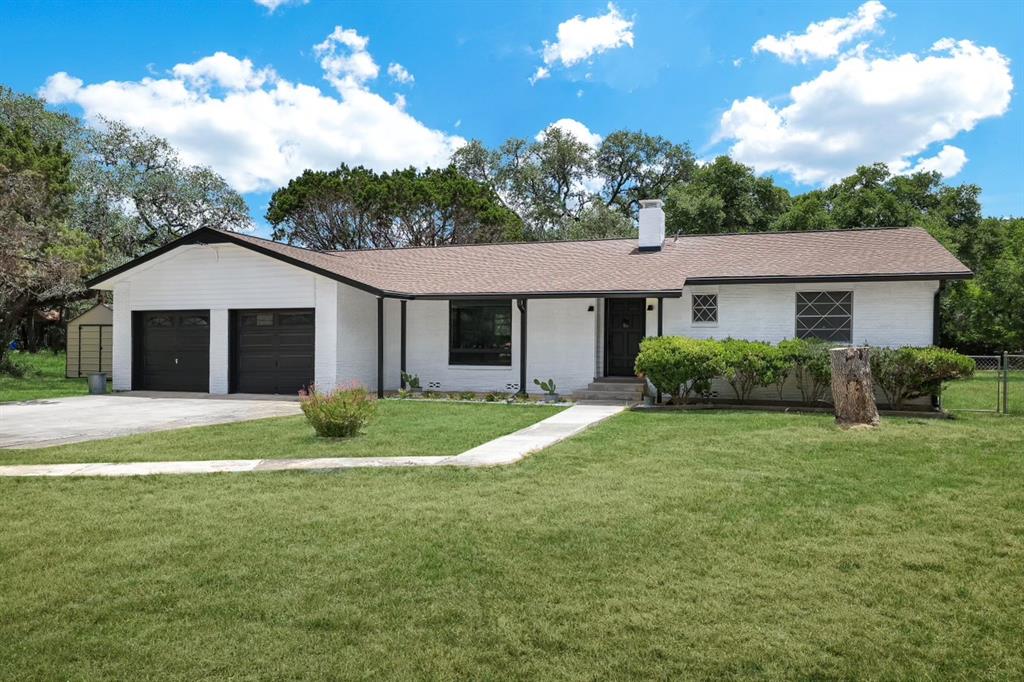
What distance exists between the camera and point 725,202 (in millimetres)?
33781

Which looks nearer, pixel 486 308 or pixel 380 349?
pixel 380 349

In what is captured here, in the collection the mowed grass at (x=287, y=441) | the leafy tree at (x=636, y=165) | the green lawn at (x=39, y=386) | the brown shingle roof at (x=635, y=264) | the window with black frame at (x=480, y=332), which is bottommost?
the mowed grass at (x=287, y=441)

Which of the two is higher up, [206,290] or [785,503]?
[206,290]

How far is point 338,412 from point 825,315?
1075 centimetres

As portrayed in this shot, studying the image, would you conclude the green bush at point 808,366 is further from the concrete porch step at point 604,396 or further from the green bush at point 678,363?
the concrete porch step at point 604,396

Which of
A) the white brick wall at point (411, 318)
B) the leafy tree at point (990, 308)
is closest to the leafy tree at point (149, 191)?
the white brick wall at point (411, 318)

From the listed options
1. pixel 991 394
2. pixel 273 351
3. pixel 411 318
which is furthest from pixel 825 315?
pixel 273 351

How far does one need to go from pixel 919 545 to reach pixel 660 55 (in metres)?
15.7

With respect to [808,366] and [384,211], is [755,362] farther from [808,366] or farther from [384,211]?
[384,211]

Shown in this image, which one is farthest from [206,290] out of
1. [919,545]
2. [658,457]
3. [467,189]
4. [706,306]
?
[467,189]

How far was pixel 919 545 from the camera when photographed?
4.70 metres

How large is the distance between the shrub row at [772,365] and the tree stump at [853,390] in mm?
2171

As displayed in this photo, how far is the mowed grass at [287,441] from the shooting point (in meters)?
8.16

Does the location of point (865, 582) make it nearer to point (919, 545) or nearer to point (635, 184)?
point (919, 545)
